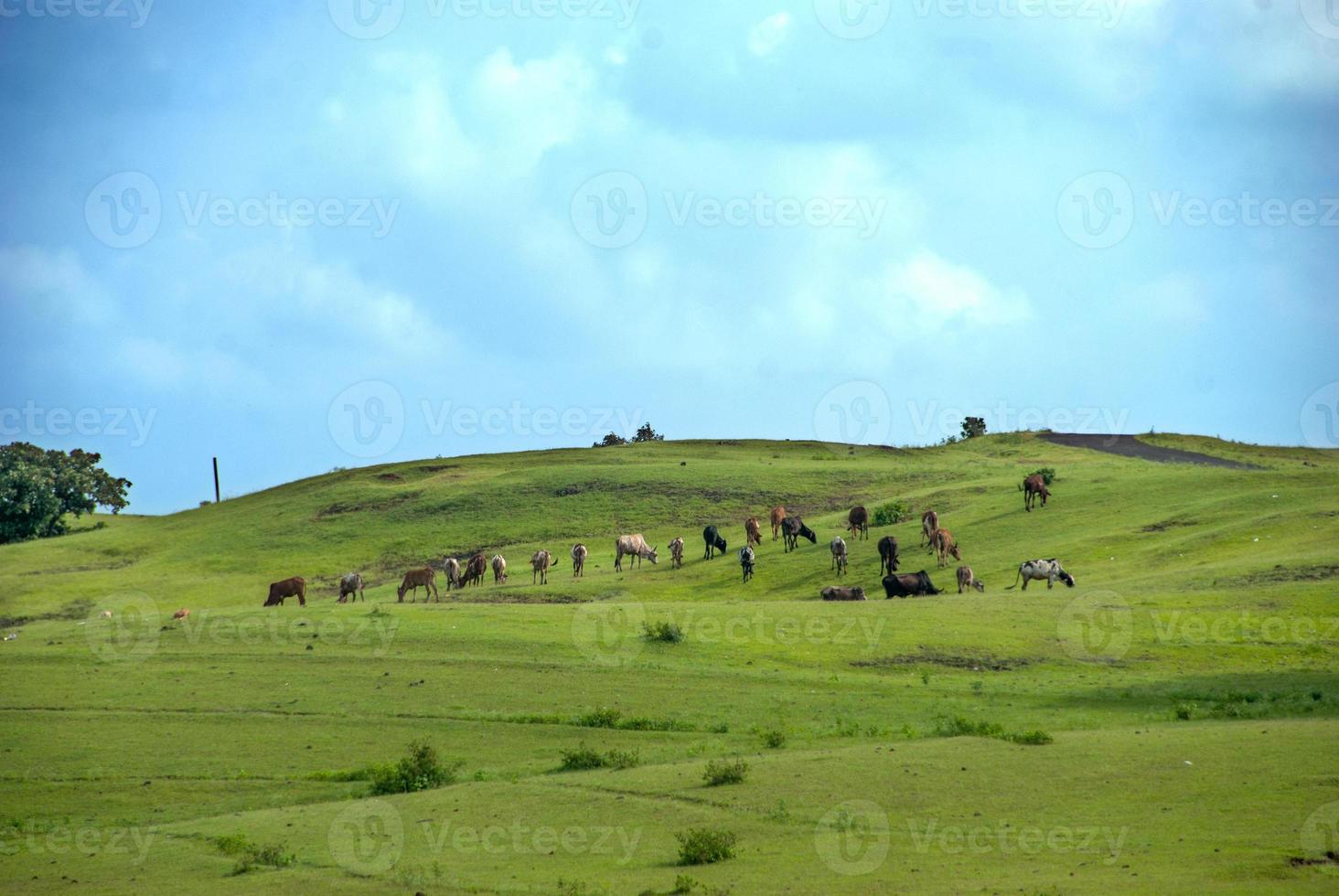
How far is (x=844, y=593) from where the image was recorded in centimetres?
4066

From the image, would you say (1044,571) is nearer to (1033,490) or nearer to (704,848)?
(1033,490)

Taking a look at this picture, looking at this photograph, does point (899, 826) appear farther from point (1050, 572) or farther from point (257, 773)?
point (1050, 572)

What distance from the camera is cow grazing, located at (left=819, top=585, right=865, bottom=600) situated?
133 ft

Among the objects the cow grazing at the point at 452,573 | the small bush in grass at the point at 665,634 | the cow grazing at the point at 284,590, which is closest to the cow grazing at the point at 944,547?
the small bush in grass at the point at 665,634

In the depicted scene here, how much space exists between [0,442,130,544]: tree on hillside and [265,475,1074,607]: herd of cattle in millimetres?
36639

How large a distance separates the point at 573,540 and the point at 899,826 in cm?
4546

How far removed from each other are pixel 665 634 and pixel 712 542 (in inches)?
875

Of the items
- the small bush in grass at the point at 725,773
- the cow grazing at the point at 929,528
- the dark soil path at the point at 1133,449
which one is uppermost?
the dark soil path at the point at 1133,449

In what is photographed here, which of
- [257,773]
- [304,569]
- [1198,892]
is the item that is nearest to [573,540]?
[304,569]

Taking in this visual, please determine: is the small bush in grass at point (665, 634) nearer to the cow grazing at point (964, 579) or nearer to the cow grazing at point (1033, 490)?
the cow grazing at point (964, 579)

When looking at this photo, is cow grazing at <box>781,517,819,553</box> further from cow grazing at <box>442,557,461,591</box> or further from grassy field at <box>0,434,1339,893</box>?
cow grazing at <box>442,557,461,591</box>

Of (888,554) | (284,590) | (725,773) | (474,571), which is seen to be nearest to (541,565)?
(474,571)

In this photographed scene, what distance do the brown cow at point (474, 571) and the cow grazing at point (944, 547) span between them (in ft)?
59.0

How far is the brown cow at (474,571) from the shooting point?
52906 mm
